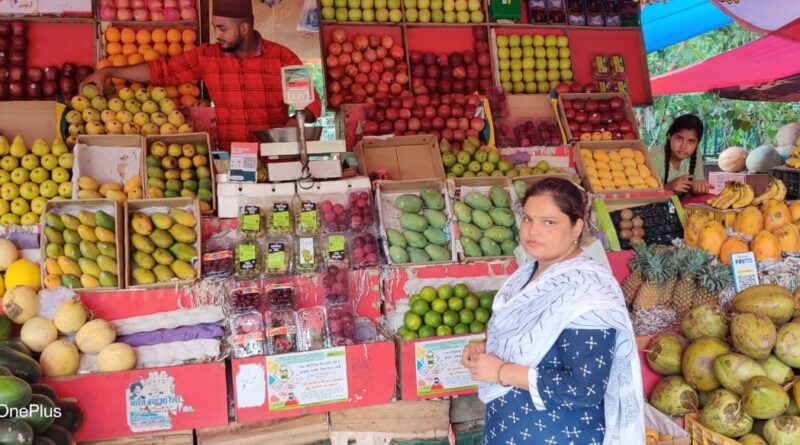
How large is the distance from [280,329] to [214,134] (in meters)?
1.89

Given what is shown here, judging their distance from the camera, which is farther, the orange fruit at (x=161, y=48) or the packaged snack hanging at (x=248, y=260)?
the orange fruit at (x=161, y=48)

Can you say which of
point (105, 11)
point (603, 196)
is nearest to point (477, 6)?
point (603, 196)

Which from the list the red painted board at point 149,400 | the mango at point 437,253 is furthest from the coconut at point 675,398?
the red painted board at point 149,400

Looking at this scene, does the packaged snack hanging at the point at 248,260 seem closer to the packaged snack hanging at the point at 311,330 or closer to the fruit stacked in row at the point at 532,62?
the packaged snack hanging at the point at 311,330

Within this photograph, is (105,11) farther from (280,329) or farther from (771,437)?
(771,437)

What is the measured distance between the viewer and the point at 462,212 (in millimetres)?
3229

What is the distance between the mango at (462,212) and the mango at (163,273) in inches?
55.3

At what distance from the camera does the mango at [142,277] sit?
9.15 ft

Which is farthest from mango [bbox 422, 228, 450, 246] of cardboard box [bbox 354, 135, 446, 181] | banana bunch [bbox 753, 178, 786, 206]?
banana bunch [bbox 753, 178, 786, 206]

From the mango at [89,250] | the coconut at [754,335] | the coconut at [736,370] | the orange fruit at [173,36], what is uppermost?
the orange fruit at [173,36]

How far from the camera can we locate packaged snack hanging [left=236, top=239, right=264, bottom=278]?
2.87 m

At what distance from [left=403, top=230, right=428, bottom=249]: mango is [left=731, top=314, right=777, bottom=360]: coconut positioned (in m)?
1.41

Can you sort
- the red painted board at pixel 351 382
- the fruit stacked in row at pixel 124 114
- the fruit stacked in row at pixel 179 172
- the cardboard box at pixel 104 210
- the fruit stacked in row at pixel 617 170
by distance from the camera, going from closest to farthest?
the red painted board at pixel 351 382
the cardboard box at pixel 104 210
the fruit stacked in row at pixel 179 172
the fruit stacked in row at pixel 124 114
the fruit stacked in row at pixel 617 170

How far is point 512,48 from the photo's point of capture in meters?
5.21
